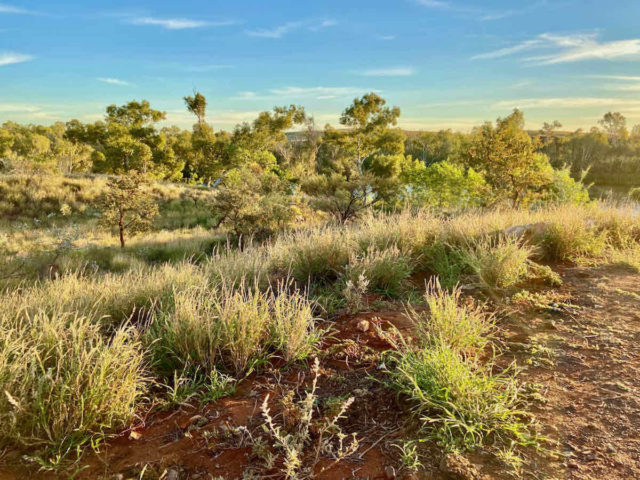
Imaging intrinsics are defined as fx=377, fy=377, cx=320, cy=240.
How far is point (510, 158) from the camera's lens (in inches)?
610

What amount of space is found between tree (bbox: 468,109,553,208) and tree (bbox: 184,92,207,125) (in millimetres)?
38107

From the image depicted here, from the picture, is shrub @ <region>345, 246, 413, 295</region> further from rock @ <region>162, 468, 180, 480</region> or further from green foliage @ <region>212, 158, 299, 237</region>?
green foliage @ <region>212, 158, 299, 237</region>

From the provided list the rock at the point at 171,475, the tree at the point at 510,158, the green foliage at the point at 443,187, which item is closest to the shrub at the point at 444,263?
the rock at the point at 171,475

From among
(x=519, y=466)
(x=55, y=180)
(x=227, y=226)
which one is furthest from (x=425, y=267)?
(x=55, y=180)

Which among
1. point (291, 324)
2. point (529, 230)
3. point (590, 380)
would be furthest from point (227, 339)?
point (529, 230)

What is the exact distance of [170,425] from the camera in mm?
2098

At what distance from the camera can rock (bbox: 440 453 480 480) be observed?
5.49ft

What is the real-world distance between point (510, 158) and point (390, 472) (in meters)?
16.3

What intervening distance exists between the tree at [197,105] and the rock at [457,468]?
1929 inches

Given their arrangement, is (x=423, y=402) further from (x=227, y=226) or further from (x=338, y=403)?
(x=227, y=226)

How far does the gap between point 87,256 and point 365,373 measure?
1329 cm

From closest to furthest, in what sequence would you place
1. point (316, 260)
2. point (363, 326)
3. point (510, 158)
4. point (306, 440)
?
point (306, 440) < point (363, 326) < point (316, 260) < point (510, 158)

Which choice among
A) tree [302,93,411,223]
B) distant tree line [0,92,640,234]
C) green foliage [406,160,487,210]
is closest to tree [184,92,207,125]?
distant tree line [0,92,640,234]

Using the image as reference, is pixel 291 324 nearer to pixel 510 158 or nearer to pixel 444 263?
pixel 444 263
